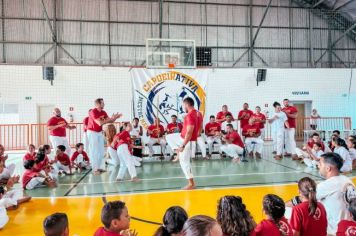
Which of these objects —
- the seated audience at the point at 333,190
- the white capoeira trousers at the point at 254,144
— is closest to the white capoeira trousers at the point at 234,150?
the white capoeira trousers at the point at 254,144

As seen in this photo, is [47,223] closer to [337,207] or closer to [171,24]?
[337,207]

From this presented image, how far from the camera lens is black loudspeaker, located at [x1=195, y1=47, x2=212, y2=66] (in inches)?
731

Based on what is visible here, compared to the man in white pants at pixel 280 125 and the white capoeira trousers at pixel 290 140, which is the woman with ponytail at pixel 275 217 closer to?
the man in white pants at pixel 280 125

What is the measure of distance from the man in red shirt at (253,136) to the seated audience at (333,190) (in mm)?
8586

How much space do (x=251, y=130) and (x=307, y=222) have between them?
9432 millimetres

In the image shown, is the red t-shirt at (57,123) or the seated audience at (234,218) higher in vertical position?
the red t-shirt at (57,123)

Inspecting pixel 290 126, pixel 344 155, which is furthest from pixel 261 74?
pixel 344 155

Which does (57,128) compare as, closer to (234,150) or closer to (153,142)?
(153,142)

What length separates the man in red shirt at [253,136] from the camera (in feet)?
39.8

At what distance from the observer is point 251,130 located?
481 inches

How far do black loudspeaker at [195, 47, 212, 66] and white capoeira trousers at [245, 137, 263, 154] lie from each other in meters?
7.60

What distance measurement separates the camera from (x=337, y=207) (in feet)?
11.3

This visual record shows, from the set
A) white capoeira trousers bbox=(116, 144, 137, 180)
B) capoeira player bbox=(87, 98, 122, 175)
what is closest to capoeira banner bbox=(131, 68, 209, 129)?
capoeira player bbox=(87, 98, 122, 175)

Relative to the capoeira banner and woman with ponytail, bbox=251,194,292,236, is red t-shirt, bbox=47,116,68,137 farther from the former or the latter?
woman with ponytail, bbox=251,194,292,236
